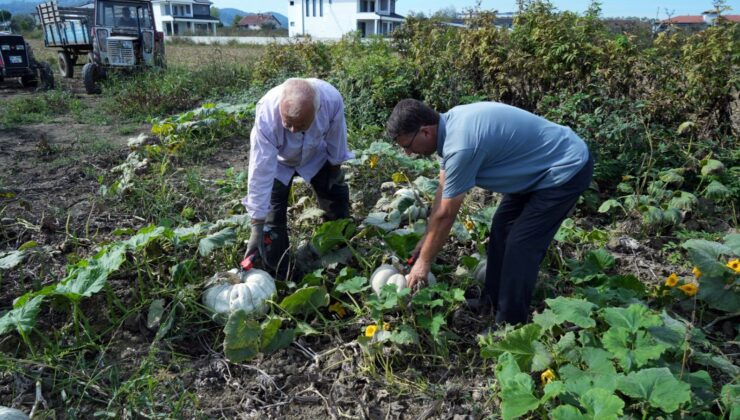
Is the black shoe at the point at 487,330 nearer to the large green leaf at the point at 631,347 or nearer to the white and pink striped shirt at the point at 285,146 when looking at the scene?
the large green leaf at the point at 631,347

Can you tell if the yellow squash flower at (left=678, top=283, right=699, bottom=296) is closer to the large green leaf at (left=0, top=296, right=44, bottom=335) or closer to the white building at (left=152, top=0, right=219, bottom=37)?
the large green leaf at (left=0, top=296, right=44, bottom=335)

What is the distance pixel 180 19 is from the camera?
69.1m

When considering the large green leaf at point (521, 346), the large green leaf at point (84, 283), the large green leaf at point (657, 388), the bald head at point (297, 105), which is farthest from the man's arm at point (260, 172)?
the large green leaf at point (657, 388)

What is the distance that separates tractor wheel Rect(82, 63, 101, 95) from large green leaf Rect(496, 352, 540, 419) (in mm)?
12896

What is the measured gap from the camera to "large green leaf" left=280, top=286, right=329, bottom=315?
3088mm

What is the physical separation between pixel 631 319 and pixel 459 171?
39.8 inches

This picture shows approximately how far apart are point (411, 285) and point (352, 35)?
24.8 ft

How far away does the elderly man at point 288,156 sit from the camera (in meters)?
3.12

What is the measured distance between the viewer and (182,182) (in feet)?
18.1

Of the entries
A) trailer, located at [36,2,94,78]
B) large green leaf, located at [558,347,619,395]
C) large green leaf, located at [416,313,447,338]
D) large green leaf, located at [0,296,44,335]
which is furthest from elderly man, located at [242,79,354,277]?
trailer, located at [36,2,94,78]

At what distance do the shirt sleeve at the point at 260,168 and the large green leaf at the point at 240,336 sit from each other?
0.65m

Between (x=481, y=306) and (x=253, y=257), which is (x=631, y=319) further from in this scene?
(x=253, y=257)

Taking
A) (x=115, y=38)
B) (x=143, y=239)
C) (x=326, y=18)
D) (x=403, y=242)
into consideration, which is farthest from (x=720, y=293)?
(x=326, y=18)

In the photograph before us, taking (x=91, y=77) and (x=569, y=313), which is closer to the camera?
(x=569, y=313)
